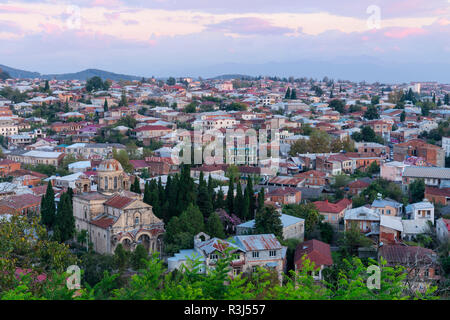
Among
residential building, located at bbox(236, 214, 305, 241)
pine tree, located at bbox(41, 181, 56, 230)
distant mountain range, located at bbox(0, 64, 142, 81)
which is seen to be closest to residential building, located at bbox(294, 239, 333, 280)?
residential building, located at bbox(236, 214, 305, 241)

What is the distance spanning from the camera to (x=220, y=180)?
87.1 feet

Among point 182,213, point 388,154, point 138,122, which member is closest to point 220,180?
point 182,213

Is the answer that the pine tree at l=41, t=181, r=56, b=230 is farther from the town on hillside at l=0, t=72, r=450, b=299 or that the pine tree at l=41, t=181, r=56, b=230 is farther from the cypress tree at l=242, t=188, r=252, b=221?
the cypress tree at l=242, t=188, r=252, b=221

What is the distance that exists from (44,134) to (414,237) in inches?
1205

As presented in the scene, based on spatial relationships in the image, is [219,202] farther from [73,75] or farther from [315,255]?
[73,75]

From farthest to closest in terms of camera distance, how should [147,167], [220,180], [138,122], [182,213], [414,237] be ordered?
[138,122] < [147,167] < [220,180] < [414,237] < [182,213]

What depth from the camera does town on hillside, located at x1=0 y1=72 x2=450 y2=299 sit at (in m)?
13.2

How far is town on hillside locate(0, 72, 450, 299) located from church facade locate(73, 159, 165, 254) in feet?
0.14

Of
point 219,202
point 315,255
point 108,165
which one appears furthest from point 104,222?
point 315,255

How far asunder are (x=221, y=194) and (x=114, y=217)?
14.2 feet
